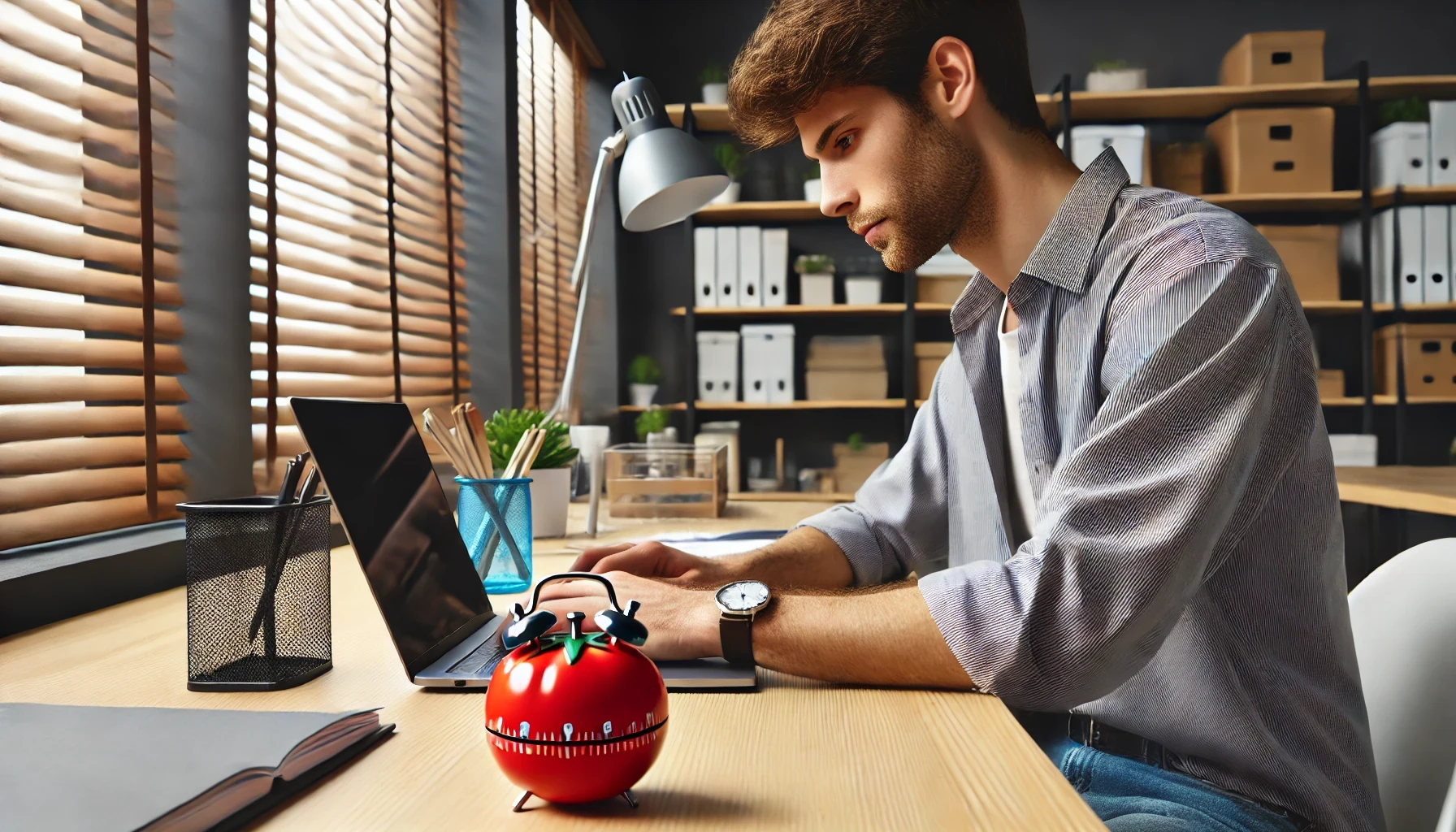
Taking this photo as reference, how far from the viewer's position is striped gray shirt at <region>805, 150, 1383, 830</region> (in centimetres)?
71

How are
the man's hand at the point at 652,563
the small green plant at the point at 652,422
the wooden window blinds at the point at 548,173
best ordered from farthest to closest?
the small green plant at the point at 652,422
the wooden window blinds at the point at 548,173
the man's hand at the point at 652,563

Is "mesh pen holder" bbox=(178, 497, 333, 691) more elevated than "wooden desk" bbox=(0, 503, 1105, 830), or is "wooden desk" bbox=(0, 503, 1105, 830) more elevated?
"mesh pen holder" bbox=(178, 497, 333, 691)

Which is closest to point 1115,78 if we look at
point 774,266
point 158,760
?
point 774,266

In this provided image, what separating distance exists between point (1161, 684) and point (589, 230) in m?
1.19

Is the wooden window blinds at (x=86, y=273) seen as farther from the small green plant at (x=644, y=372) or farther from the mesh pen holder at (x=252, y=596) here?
the small green plant at (x=644, y=372)

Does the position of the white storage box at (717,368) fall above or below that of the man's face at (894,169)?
below

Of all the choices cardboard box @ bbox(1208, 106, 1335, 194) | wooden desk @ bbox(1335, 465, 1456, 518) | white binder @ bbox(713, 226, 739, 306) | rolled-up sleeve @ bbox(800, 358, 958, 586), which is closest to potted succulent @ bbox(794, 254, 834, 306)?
white binder @ bbox(713, 226, 739, 306)

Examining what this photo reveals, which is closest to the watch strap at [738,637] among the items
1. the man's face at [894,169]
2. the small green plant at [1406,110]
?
the man's face at [894,169]

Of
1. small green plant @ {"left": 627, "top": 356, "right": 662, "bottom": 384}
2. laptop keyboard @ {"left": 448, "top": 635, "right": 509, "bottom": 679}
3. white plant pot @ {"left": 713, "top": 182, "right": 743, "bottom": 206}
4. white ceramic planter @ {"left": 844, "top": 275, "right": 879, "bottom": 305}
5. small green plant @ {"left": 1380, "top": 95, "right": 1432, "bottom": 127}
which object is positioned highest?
small green plant @ {"left": 1380, "top": 95, "right": 1432, "bottom": 127}

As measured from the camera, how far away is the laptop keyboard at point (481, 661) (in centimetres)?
73

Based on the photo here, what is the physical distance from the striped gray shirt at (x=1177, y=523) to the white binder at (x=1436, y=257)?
3.17m

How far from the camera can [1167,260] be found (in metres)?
0.84

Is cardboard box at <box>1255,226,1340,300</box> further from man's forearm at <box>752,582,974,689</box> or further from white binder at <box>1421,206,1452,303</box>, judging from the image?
man's forearm at <box>752,582,974,689</box>

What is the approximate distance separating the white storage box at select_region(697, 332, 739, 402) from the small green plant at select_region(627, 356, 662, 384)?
19 cm
